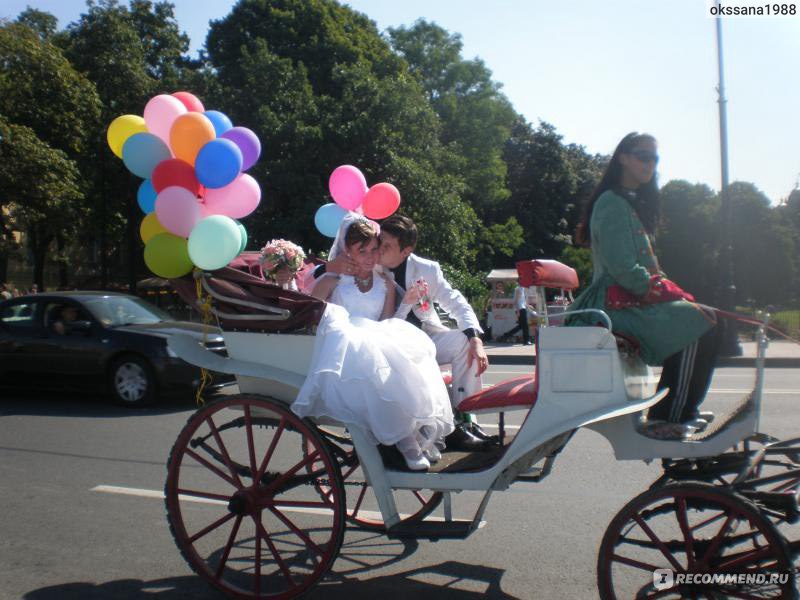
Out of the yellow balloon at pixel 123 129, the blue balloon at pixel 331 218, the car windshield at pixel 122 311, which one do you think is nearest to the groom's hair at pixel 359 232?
the blue balloon at pixel 331 218

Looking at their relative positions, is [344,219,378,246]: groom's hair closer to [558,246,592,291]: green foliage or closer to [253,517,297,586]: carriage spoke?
[253,517,297,586]: carriage spoke

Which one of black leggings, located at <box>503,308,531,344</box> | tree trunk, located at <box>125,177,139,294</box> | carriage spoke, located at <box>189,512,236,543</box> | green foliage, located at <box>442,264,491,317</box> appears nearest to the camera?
carriage spoke, located at <box>189,512,236,543</box>

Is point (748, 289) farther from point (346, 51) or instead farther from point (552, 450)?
point (552, 450)

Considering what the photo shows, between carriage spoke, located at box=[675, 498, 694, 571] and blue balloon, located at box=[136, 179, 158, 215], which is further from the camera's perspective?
blue balloon, located at box=[136, 179, 158, 215]

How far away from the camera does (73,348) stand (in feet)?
33.3

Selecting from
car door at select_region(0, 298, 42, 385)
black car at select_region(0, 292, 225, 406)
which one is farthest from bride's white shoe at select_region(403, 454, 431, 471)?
car door at select_region(0, 298, 42, 385)

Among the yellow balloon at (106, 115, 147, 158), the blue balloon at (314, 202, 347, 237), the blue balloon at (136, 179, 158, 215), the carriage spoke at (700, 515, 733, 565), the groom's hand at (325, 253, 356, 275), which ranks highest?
the yellow balloon at (106, 115, 147, 158)

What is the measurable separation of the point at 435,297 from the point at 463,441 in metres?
0.97

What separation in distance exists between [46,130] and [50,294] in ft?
50.5

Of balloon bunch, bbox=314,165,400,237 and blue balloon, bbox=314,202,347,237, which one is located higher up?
balloon bunch, bbox=314,165,400,237

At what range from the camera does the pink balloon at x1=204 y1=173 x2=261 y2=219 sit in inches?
179

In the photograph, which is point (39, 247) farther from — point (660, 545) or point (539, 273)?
point (660, 545)

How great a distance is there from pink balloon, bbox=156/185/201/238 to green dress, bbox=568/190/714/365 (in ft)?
6.72

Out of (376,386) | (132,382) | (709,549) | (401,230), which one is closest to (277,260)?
(401,230)
